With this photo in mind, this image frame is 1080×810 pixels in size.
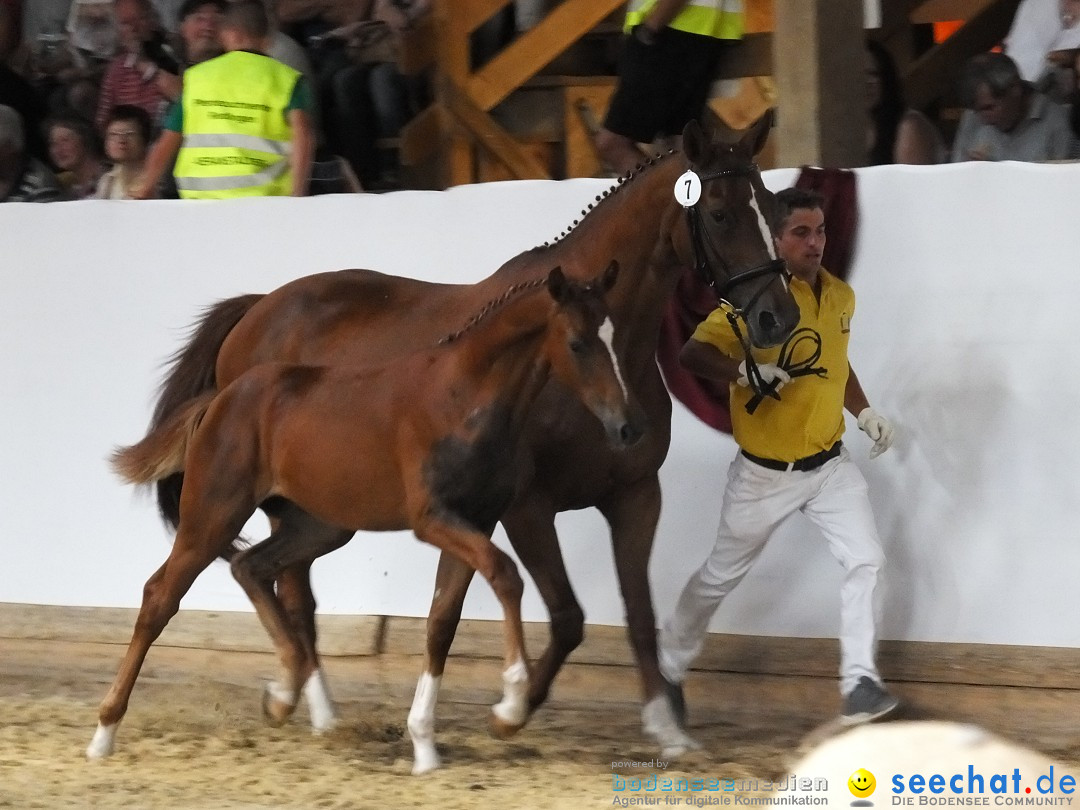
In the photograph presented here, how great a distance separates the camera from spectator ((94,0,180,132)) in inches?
306

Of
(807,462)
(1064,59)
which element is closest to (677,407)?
(807,462)

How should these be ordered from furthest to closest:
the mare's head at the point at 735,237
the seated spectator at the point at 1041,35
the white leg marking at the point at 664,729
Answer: the seated spectator at the point at 1041,35 < the white leg marking at the point at 664,729 < the mare's head at the point at 735,237

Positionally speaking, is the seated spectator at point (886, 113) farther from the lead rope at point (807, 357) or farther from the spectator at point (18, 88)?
the spectator at point (18, 88)

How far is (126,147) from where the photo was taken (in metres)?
7.10

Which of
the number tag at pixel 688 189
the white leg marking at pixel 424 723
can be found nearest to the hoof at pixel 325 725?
the white leg marking at pixel 424 723

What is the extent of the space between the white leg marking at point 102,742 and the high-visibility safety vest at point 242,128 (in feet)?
7.98

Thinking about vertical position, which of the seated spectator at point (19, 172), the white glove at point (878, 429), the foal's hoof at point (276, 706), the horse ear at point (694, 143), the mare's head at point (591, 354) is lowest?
the foal's hoof at point (276, 706)

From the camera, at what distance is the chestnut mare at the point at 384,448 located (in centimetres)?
419

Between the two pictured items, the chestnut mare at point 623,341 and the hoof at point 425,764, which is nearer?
the chestnut mare at point 623,341

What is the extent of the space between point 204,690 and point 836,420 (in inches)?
109

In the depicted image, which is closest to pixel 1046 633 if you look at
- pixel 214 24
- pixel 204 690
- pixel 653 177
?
pixel 653 177

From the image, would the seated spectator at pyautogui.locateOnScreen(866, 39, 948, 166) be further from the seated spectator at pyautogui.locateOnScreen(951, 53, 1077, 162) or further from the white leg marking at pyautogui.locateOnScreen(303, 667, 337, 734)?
the white leg marking at pyautogui.locateOnScreen(303, 667, 337, 734)

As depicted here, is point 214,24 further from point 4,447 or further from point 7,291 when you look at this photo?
point 4,447

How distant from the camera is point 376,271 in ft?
18.1
